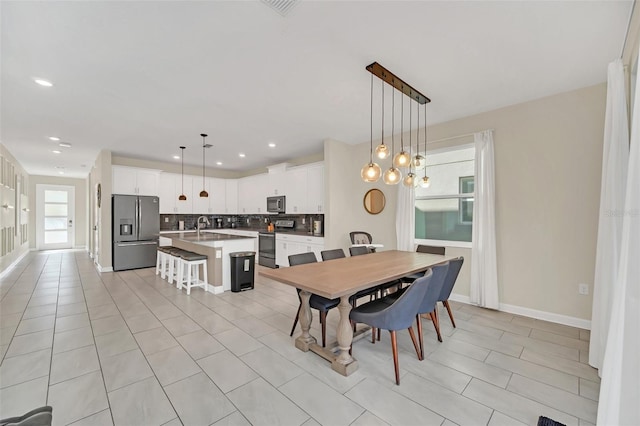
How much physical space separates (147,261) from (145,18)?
594 cm

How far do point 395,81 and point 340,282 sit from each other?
2235 mm

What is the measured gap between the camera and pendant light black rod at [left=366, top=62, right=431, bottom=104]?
8.79 ft

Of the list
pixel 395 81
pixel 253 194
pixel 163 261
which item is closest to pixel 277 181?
pixel 253 194

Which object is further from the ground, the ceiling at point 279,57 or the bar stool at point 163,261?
the ceiling at point 279,57

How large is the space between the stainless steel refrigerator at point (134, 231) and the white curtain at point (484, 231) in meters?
6.83

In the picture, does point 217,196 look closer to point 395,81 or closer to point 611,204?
point 395,81

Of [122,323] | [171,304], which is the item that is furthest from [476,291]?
[122,323]

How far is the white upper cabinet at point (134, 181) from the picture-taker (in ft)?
20.4

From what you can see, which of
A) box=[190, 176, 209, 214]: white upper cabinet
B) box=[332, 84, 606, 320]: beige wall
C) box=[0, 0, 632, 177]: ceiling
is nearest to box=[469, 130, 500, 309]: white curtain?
box=[332, 84, 606, 320]: beige wall

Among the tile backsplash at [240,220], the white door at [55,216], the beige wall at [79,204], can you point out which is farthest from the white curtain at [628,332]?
the white door at [55,216]

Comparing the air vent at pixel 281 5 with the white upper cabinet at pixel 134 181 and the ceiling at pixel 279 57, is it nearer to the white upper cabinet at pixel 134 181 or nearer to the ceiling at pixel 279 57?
the ceiling at pixel 279 57

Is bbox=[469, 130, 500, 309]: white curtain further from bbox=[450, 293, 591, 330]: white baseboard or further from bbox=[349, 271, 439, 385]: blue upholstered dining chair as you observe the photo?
bbox=[349, 271, 439, 385]: blue upholstered dining chair

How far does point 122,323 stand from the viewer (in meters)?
3.21

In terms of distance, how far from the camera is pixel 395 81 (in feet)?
9.66
